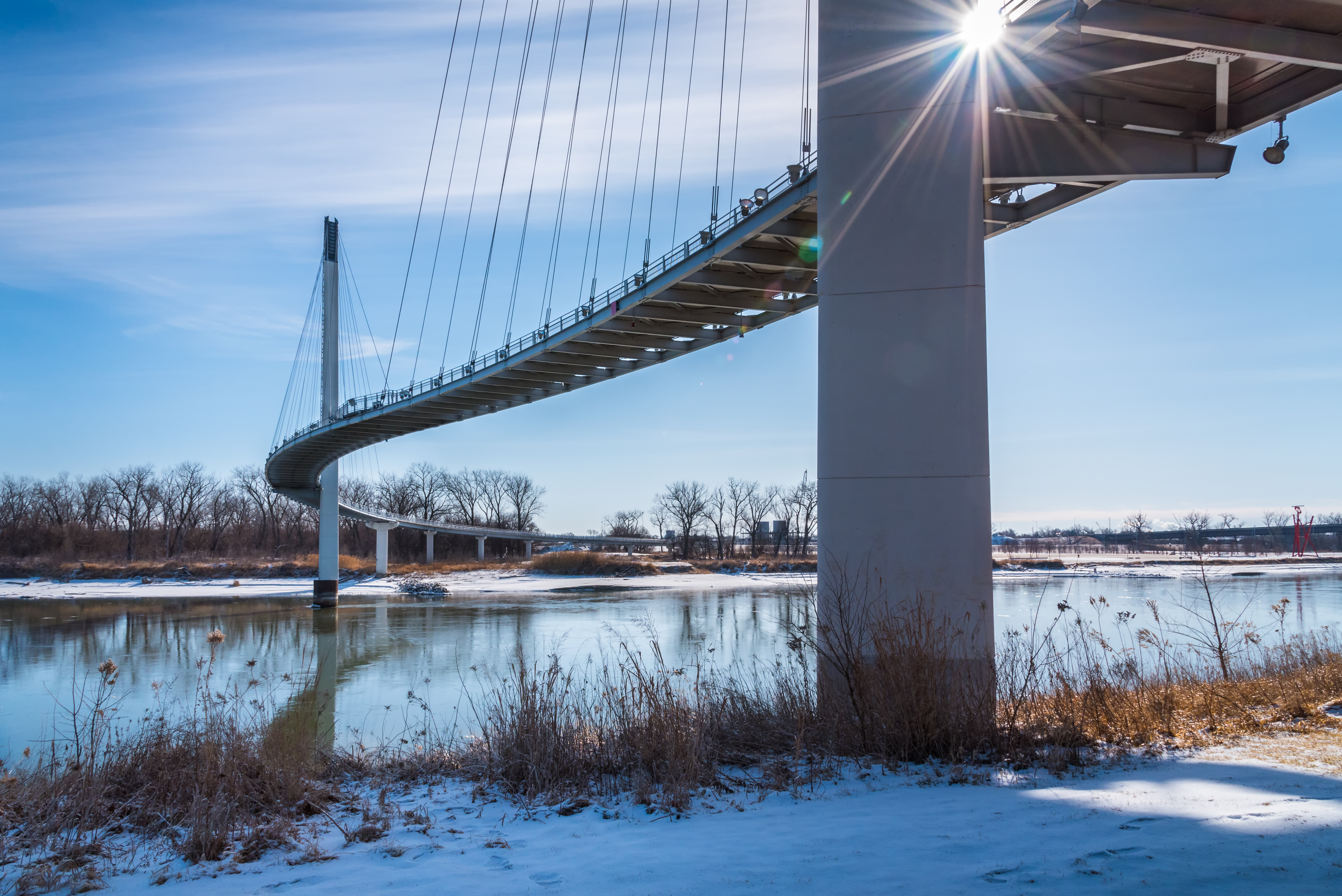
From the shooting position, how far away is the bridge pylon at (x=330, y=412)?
4600 centimetres

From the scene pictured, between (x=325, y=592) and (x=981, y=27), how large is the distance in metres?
44.6

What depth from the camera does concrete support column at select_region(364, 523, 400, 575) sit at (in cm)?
6881

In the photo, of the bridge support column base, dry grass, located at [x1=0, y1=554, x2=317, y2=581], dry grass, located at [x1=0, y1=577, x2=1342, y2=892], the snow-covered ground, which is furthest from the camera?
dry grass, located at [x1=0, y1=554, x2=317, y2=581]

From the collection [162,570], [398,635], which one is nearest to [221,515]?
[162,570]

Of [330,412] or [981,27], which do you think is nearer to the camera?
[981,27]

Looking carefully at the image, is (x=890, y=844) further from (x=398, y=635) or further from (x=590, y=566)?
(x=590, y=566)

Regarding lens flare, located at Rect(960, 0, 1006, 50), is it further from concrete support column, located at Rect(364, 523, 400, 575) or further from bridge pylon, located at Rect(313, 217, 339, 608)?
concrete support column, located at Rect(364, 523, 400, 575)

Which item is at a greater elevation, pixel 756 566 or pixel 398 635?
pixel 398 635

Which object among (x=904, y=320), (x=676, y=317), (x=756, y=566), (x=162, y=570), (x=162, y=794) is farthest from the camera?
(x=756, y=566)

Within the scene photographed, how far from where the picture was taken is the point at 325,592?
149 feet

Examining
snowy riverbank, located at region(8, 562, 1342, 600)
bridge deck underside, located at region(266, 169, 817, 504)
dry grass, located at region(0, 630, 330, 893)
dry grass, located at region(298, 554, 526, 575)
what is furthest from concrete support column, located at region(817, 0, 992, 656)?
dry grass, located at region(298, 554, 526, 575)

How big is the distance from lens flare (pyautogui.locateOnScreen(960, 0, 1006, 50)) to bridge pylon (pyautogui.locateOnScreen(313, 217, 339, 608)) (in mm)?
42607

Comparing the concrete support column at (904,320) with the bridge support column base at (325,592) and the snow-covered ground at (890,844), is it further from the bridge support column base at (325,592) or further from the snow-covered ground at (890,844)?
the bridge support column base at (325,592)

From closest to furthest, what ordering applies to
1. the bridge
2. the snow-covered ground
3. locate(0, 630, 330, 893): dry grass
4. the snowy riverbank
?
1. the snow-covered ground
2. locate(0, 630, 330, 893): dry grass
3. the bridge
4. the snowy riverbank
